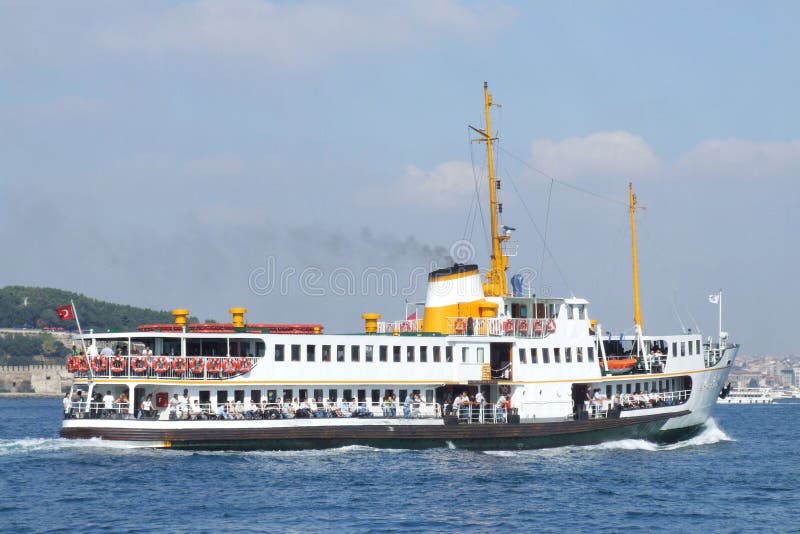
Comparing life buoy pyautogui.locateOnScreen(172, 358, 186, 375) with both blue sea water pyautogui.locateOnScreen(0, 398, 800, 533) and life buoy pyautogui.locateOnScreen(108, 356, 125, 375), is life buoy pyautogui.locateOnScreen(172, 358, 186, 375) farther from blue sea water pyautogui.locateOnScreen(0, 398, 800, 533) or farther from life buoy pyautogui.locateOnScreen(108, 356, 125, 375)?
blue sea water pyautogui.locateOnScreen(0, 398, 800, 533)

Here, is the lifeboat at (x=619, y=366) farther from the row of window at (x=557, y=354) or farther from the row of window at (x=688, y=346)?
the row of window at (x=688, y=346)

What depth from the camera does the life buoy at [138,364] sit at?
38406 mm

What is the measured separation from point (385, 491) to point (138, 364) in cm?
1109

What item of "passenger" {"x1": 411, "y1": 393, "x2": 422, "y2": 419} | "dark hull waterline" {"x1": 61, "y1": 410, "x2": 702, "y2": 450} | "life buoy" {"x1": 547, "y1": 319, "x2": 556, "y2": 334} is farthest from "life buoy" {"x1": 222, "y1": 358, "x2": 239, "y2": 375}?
"life buoy" {"x1": 547, "y1": 319, "x2": 556, "y2": 334}

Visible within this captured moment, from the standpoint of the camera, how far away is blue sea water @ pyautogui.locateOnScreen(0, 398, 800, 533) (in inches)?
1139

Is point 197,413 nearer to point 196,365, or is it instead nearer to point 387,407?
point 196,365

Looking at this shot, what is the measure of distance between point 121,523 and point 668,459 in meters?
23.5

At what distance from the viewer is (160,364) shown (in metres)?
38.7

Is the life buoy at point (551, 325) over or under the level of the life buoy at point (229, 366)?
over

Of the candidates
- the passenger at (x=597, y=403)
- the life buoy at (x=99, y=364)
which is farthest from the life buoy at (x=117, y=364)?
the passenger at (x=597, y=403)

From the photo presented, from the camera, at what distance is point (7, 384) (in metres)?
177

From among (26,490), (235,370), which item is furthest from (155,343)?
(26,490)

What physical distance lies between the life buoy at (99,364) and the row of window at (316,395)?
11.9 ft

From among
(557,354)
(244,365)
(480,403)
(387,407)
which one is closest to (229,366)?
(244,365)
